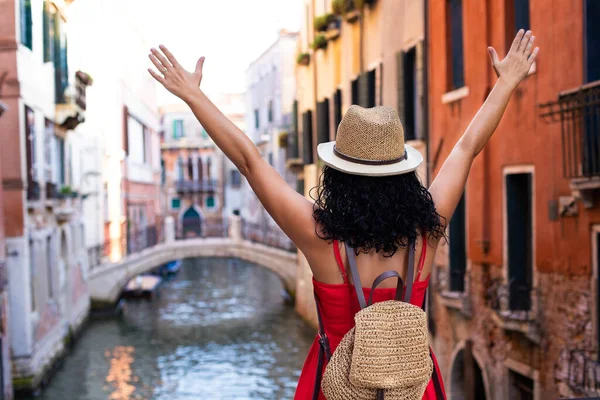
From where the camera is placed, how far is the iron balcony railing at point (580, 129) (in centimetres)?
487

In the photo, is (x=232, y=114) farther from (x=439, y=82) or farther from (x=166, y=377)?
(x=439, y=82)

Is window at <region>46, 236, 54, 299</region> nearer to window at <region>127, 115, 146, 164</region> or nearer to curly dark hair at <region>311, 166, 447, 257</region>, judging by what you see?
window at <region>127, 115, 146, 164</region>

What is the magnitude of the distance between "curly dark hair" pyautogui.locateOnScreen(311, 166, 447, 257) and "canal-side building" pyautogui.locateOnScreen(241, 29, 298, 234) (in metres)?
18.1

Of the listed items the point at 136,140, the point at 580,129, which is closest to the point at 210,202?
the point at 136,140

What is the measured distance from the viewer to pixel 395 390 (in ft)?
4.63

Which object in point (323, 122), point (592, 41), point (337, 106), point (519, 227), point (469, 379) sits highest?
point (337, 106)

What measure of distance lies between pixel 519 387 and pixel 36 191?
6284 mm

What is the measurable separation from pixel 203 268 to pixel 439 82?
21.0m

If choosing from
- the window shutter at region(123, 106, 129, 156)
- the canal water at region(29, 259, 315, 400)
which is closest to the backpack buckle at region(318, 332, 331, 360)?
the canal water at region(29, 259, 315, 400)

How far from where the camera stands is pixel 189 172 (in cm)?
3494

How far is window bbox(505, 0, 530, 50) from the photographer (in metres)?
6.16

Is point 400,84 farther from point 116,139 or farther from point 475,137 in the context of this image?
point 116,139

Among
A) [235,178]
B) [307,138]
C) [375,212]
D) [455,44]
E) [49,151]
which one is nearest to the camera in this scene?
[375,212]

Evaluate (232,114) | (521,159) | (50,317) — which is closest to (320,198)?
(521,159)
